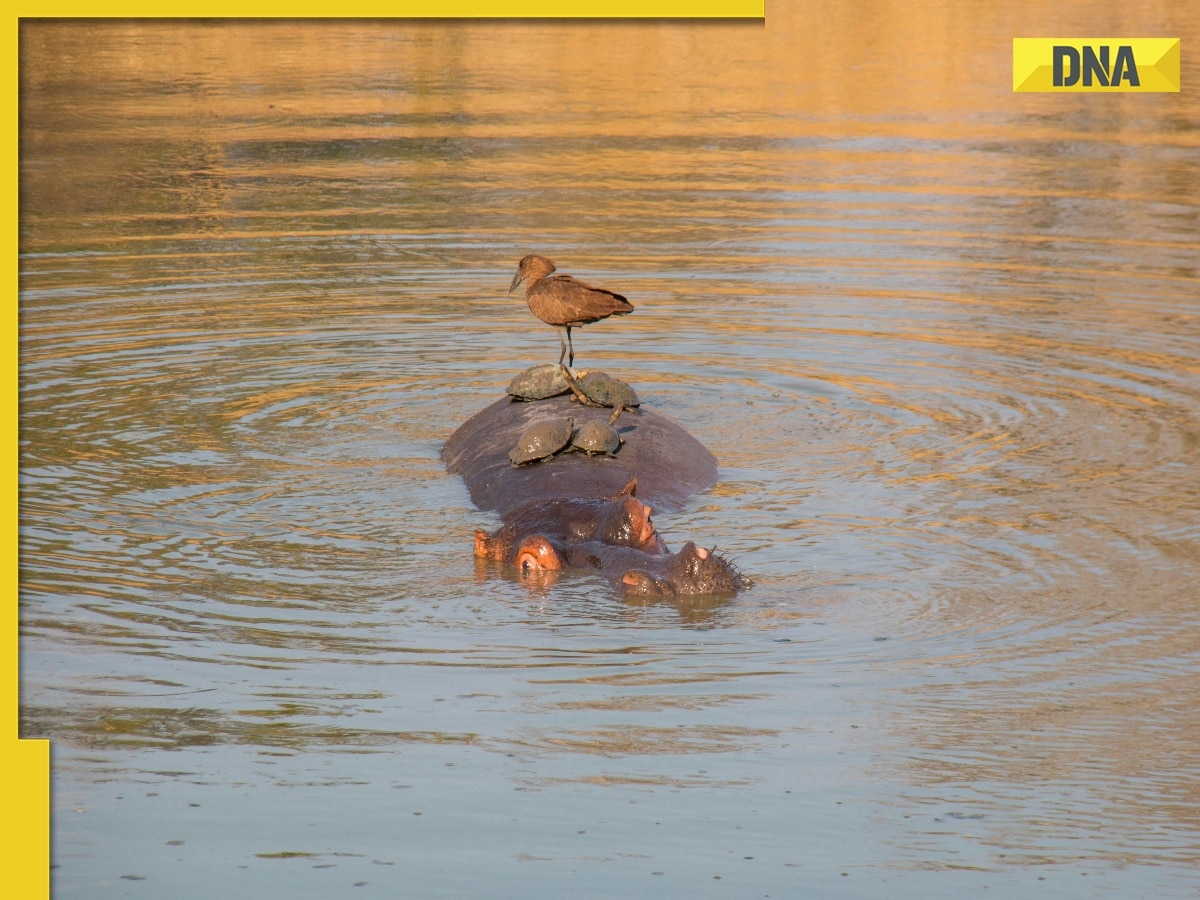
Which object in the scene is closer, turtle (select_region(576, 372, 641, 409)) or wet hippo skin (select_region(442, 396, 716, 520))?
wet hippo skin (select_region(442, 396, 716, 520))

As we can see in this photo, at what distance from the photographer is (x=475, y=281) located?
50.6ft

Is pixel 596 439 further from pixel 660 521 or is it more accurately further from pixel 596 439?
pixel 660 521

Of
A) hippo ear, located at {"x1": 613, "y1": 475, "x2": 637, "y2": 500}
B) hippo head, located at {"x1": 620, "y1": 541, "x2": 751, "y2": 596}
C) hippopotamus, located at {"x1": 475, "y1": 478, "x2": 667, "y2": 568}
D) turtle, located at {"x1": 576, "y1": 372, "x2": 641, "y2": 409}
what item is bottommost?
hippo head, located at {"x1": 620, "y1": 541, "x2": 751, "y2": 596}

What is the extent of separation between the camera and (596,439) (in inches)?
360

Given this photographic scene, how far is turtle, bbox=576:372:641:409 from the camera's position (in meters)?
9.83

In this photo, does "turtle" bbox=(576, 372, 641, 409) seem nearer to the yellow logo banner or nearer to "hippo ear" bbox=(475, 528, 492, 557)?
"hippo ear" bbox=(475, 528, 492, 557)

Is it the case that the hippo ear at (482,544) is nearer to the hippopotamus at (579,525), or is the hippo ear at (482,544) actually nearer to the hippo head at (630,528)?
the hippopotamus at (579,525)

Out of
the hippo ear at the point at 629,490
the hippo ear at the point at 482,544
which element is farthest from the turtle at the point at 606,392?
the hippo ear at the point at 482,544

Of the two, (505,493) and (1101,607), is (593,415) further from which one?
(1101,607)

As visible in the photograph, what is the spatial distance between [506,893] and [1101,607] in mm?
3874

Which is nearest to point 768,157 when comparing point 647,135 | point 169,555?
point 647,135

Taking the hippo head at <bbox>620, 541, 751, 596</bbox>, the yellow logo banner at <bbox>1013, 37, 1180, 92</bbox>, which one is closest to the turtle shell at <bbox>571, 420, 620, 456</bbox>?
the hippo head at <bbox>620, 541, 751, 596</bbox>

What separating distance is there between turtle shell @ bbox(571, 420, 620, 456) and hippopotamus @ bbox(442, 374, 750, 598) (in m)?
0.07

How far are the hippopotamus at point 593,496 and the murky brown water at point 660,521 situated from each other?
0.51ft
